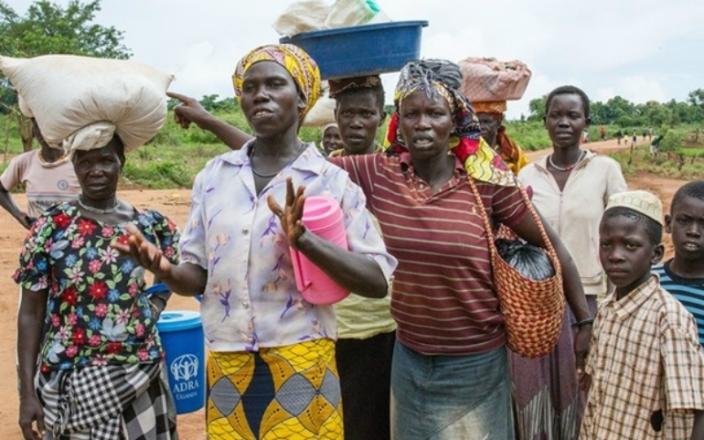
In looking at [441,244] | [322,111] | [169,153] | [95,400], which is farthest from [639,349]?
[169,153]

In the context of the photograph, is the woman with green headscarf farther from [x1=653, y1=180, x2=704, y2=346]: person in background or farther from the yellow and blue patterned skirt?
[x1=653, y1=180, x2=704, y2=346]: person in background

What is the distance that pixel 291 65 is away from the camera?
7.61 feet

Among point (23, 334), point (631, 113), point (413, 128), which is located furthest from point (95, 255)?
point (631, 113)

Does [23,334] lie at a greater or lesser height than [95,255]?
lesser

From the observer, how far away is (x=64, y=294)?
2.78 metres

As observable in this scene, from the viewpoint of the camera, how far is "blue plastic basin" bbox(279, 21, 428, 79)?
2.95m

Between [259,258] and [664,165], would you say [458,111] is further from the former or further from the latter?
[664,165]

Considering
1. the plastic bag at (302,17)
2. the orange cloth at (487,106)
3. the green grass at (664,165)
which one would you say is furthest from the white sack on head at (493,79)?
the green grass at (664,165)

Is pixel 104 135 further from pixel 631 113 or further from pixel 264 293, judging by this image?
pixel 631 113

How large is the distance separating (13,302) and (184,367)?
5241 mm

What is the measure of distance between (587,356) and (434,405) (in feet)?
1.92

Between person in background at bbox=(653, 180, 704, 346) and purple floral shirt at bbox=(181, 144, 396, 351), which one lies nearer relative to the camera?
purple floral shirt at bbox=(181, 144, 396, 351)

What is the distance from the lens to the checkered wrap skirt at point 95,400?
279 cm

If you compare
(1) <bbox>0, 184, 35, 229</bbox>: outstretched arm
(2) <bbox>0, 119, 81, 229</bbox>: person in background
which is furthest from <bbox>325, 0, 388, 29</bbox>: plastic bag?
(1) <bbox>0, 184, 35, 229</bbox>: outstretched arm
